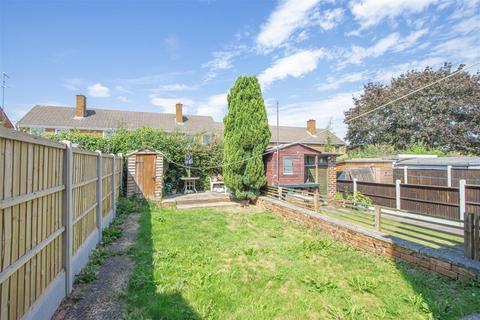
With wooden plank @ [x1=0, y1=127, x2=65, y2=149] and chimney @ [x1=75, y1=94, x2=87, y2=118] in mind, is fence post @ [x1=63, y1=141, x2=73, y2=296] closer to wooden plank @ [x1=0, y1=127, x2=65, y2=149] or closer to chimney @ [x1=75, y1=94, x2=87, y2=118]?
wooden plank @ [x1=0, y1=127, x2=65, y2=149]

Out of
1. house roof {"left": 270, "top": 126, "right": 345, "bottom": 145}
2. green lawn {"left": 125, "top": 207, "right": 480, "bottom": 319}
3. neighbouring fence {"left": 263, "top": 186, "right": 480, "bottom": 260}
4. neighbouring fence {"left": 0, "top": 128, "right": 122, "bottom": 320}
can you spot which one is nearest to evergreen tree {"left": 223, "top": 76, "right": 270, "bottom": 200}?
neighbouring fence {"left": 263, "top": 186, "right": 480, "bottom": 260}

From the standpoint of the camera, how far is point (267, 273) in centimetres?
447

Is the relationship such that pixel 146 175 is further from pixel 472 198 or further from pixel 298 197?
pixel 472 198

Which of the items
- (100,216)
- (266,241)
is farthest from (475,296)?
(100,216)

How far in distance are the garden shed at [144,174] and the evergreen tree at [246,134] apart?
3.18 metres

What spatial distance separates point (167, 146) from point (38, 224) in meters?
11.1

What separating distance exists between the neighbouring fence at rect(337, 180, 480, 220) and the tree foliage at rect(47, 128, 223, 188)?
7.94 metres

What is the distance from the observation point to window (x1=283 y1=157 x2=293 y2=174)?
1263 cm

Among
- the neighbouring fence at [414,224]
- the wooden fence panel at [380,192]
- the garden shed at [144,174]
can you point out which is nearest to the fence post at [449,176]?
the wooden fence panel at [380,192]

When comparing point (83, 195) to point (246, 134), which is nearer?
point (83, 195)

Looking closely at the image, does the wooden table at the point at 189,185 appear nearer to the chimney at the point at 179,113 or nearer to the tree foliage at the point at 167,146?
the tree foliage at the point at 167,146

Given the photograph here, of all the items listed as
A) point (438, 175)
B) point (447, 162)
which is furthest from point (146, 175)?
point (447, 162)

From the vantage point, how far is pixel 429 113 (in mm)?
28047

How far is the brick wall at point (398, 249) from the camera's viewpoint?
397cm
